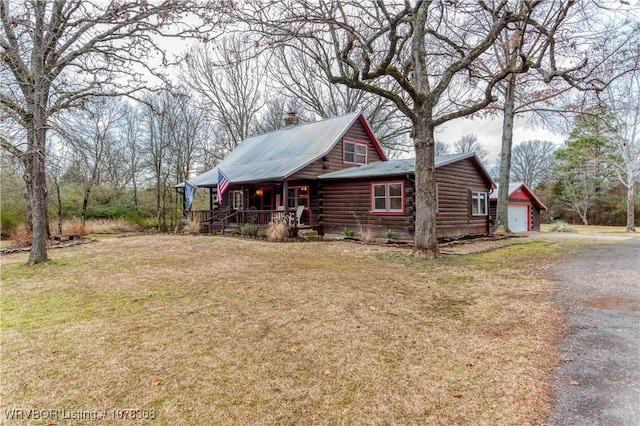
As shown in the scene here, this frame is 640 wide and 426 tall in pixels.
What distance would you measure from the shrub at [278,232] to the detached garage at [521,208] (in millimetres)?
13166

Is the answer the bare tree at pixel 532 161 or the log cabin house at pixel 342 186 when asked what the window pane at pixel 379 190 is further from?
the bare tree at pixel 532 161

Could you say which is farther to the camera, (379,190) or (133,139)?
(133,139)

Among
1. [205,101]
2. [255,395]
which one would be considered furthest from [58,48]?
[205,101]

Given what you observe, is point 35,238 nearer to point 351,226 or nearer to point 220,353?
point 220,353

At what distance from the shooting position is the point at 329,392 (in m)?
2.77

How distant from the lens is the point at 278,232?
14016 millimetres

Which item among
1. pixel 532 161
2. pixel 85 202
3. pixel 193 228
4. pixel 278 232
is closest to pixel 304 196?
pixel 278 232

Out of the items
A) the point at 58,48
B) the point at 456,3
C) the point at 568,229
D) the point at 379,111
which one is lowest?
the point at 568,229

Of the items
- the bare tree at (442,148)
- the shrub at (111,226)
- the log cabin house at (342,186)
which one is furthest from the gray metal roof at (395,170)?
the bare tree at (442,148)

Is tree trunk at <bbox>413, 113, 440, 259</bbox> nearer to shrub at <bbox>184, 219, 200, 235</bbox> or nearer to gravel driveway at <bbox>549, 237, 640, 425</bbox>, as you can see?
gravel driveway at <bbox>549, 237, 640, 425</bbox>

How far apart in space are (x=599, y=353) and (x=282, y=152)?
17.8m

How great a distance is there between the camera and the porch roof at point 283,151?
54.2 feet

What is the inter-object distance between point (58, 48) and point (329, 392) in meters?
10.7

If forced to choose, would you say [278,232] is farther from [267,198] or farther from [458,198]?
[458,198]
